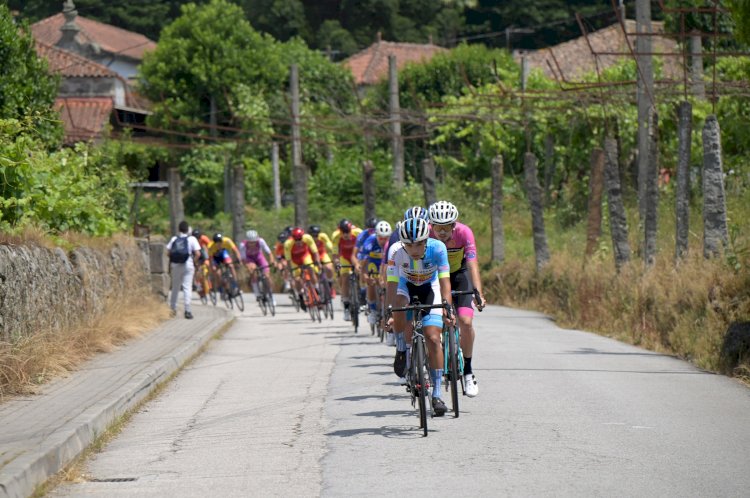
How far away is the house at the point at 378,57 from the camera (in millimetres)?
78350

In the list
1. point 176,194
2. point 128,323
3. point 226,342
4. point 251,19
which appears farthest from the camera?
point 251,19

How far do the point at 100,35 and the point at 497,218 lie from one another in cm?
5630

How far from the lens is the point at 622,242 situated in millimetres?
24906

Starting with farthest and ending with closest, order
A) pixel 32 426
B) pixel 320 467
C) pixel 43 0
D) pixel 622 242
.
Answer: pixel 43 0
pixel 622 242
pixel 32 426
pixel 320 467

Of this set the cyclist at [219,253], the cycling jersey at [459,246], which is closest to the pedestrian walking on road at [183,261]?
the cyclist at [219,253]

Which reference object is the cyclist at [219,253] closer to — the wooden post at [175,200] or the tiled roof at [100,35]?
the wooden post at [175,200]

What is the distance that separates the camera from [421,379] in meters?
10.2

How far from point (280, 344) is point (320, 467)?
1168cm

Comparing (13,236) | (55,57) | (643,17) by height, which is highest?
(55,57)

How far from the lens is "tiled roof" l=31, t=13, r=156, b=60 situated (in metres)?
84.4

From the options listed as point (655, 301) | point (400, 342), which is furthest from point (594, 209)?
point (400, 342)

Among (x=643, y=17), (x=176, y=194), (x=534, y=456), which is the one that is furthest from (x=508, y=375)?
(x=176, y=194)

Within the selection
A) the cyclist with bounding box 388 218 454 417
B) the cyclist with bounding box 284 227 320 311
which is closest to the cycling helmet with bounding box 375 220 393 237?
the cyclist with bounding box 388 218 454 417

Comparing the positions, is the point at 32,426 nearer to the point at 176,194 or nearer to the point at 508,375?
the point at 508,375
